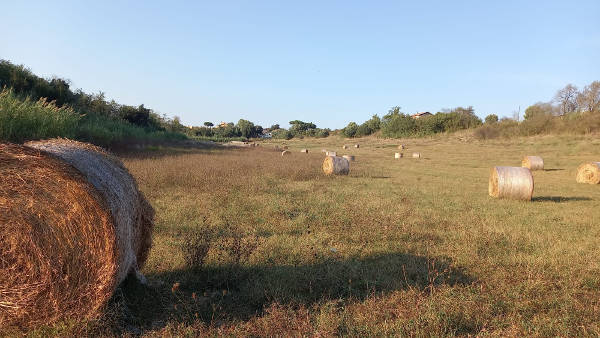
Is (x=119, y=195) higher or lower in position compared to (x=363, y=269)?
higher

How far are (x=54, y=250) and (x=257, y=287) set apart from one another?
7.72 feet

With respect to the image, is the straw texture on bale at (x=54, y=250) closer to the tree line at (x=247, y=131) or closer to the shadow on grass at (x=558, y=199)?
the shadow on grass at (x=558, y=199)

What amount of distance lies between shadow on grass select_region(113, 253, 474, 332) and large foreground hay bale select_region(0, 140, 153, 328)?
1.59 ft

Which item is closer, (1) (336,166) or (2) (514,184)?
(2) (514,184)

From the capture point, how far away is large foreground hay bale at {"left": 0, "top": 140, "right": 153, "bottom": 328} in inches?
134

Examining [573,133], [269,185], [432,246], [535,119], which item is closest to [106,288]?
[432,246]

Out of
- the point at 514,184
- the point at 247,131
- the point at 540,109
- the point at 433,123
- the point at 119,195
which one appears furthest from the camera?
the point at 247,131

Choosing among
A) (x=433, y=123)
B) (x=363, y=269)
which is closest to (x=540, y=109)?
(x=433, y=123)

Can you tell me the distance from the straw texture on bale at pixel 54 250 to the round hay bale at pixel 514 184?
464 inches

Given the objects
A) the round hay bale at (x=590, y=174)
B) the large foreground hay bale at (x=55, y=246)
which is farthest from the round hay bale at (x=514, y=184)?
the large foreground hay bale at (x=55, y=246)

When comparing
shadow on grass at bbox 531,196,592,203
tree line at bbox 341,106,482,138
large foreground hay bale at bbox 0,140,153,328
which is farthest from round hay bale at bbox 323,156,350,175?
tree line at bbox 341,106,482,138

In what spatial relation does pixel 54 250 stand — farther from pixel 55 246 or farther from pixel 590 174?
pixel 590 174

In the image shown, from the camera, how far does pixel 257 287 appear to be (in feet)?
14.3

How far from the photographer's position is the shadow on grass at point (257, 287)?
3771mm
